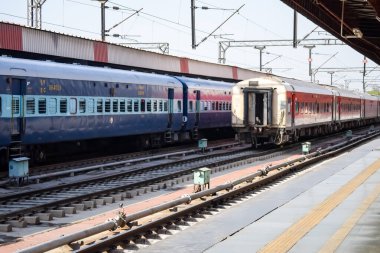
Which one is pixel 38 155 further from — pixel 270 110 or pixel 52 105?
pixel 270 110

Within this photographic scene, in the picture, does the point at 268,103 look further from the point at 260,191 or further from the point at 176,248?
the point at 176,248

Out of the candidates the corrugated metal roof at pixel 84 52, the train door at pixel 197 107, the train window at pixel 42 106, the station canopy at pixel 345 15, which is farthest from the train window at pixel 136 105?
the station canopy at pixel 345 15

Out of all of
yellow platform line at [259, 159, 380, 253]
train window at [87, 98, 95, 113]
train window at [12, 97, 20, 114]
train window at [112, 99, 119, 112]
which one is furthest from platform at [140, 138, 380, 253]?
train window at [112, 99, 119, 112]

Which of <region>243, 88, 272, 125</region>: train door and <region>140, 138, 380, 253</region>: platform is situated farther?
<region>243, 88, 272, 125</region>: train door

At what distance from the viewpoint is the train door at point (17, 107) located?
19047 mm

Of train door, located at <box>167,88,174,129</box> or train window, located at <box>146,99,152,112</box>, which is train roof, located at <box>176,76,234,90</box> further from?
train window, located at <box>146,99,152,112</box>

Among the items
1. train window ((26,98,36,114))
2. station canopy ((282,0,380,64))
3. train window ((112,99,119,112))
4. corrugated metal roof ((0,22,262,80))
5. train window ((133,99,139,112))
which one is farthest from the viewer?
train window ((133,99,139,112))

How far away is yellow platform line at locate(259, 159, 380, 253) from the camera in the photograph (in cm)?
908

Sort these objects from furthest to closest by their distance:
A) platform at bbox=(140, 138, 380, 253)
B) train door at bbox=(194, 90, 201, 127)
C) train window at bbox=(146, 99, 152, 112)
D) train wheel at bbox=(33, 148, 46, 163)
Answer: train door at bbox=(194, 90, 201, 127) < train window at bbox=(146, 99, 152, 112) < train wheel at bbox=(33, 148, 46, 163) < platform at bbox=(140, 138, 380, 253)

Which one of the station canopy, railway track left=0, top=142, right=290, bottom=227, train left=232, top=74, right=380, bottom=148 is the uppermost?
the station canopy

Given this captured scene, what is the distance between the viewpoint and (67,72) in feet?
72.3

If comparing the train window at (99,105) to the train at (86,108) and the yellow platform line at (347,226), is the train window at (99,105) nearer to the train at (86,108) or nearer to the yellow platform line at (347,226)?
the train at (86,108)

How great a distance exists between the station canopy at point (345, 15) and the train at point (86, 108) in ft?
27.0

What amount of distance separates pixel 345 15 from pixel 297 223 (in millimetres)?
10846
